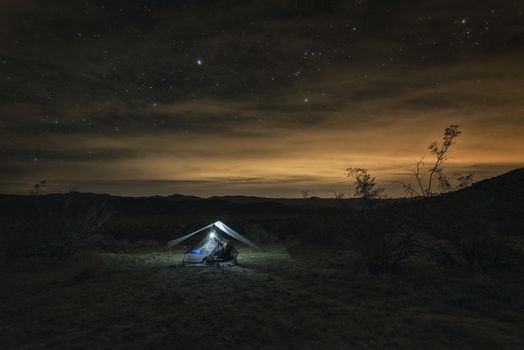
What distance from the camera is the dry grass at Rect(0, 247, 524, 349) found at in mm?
7219

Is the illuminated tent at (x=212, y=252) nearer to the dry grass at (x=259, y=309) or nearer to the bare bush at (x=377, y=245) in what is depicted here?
the dry grass at (x=259, y=309)

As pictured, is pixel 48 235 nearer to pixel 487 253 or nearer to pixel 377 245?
pixel 377 245

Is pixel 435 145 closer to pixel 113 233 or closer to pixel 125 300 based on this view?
pixel 125 300

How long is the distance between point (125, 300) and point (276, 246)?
14.0 m

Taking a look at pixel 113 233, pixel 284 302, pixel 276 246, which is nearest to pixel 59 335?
pixel 284 302

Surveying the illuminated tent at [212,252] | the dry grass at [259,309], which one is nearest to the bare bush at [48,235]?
the dry grass at [259,309]

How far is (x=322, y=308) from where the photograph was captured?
9.25 m

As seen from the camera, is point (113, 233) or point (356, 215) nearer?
point (356, 215)

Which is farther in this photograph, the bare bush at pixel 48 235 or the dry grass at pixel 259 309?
the bare bush at pixel 48 235

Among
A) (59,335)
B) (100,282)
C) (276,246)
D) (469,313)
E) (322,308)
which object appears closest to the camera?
(59,335)

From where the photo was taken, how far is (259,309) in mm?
9312

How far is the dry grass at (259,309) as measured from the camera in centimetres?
722

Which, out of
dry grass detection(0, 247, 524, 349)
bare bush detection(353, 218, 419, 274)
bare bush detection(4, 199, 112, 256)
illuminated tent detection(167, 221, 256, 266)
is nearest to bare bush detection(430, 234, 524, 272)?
dry grass detection(0, 247, 524, 349)

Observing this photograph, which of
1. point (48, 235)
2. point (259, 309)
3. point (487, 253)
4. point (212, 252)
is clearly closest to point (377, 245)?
point (487, 253)
